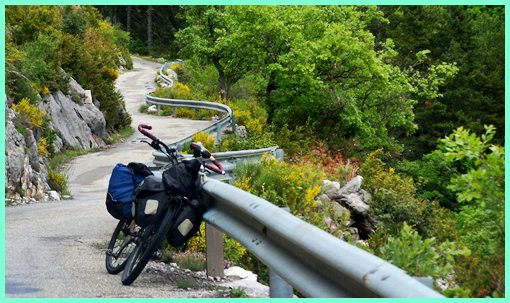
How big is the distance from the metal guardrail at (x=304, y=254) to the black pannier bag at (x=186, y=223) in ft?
0.40

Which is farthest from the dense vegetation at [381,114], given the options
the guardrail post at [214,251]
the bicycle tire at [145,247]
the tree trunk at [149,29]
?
the tree trunk at [149,29]

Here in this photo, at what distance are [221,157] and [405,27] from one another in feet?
160

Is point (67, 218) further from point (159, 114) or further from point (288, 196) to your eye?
point (159, 114)

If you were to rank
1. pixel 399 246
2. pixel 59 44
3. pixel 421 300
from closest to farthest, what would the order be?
pixel 421 300 → pixel 399 246 → pixel 59 44

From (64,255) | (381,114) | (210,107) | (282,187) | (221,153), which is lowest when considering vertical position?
(381,114)

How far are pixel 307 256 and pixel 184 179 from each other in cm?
254

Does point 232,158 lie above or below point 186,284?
below

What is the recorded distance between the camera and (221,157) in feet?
49.5

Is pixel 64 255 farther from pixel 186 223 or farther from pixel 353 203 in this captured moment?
pixel 353 203

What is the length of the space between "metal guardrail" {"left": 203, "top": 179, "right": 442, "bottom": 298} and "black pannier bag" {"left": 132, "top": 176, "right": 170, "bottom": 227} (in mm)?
541

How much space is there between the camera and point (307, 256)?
479 centimetres

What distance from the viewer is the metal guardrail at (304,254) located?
379cm

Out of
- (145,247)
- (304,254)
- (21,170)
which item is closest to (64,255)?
(145,247)

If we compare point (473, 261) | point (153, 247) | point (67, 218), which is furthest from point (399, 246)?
point (67, 218)
